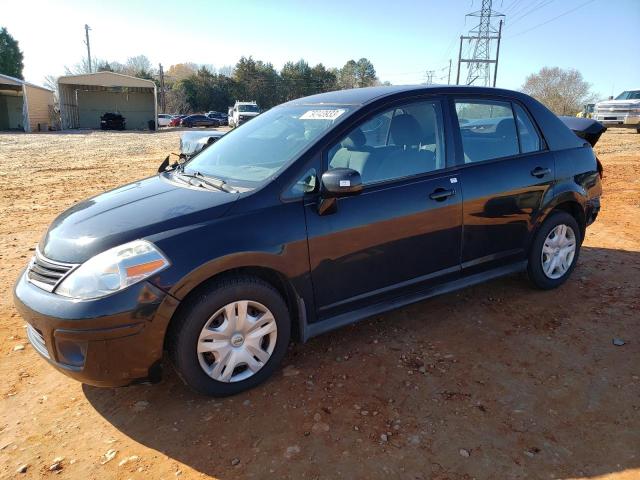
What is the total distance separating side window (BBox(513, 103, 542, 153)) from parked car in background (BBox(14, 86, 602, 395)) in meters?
0.01

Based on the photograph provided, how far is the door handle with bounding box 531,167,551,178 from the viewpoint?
13.2 feet

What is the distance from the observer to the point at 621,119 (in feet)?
79.7

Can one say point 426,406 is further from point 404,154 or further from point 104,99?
point 104,99

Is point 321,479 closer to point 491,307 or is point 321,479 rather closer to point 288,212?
point 288,212

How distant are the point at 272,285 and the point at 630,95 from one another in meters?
29.2

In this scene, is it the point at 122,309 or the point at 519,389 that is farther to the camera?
the point at 519,389

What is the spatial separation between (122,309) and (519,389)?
238 centimetres

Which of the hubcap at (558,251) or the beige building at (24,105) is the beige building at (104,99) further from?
the hubcap at (558,251)

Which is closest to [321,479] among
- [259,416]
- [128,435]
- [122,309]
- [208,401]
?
[259,416]

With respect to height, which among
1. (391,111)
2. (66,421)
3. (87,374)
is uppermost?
(391,111)

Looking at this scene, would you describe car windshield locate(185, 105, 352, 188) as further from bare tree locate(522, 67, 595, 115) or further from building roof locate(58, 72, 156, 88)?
bare tree locate(522, 67, 595, 115)

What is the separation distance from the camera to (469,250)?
12.2 feet

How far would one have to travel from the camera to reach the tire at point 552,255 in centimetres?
418

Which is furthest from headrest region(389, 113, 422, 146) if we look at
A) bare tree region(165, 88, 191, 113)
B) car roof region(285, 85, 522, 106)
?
bare tree region(165, 88, 191, 113)
